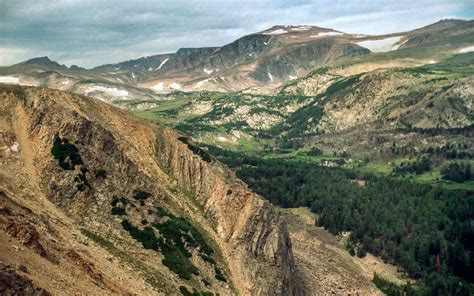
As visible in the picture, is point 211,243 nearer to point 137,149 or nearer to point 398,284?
point 137,149

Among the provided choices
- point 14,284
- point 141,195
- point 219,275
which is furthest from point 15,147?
point 14,284

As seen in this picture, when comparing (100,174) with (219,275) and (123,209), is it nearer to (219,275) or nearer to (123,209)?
(123,209)

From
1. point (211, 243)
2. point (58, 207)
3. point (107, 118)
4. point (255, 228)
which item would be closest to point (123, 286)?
point (58, 207)

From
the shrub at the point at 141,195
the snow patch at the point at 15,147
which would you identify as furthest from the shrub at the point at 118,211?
the snow patch at the point at 15,147

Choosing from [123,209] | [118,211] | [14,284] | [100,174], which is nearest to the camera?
[14,284]

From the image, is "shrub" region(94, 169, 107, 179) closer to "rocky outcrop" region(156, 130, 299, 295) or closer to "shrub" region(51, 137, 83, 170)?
"shrub" region(51, 137, 83, 170)

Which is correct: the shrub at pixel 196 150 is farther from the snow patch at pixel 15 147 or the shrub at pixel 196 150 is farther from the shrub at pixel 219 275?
the snow patch at pixel 15 147

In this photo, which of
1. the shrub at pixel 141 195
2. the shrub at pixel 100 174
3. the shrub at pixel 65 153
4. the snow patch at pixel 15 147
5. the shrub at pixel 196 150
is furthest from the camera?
the shrub at pixel 196 150
